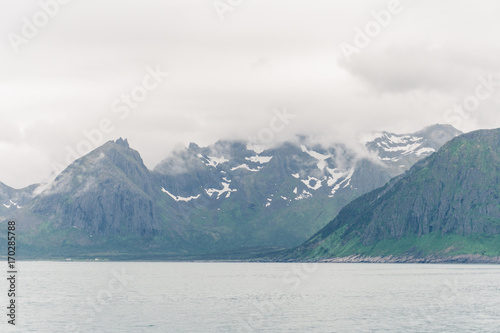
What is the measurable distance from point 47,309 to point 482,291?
124 meters

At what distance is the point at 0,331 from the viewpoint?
118 m

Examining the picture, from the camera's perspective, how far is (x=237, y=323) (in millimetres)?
125750

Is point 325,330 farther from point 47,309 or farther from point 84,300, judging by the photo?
point 84,300

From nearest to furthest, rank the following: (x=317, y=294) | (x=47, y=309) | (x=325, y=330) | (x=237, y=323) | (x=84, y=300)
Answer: (x=325, y=330), (x=237, y=323), (x=47, y=309), (x=84, y=300), (x=317, y=294)

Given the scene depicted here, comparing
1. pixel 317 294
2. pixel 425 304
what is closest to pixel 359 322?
pixel 425 304

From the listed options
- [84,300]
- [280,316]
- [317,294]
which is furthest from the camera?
[317,294]

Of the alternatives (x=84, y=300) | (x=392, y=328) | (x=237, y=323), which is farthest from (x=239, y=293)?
(x=392, y=328)

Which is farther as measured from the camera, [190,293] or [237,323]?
[190,293]

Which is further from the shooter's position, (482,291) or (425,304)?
(482,291)

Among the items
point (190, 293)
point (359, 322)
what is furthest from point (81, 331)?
point (190, 293)

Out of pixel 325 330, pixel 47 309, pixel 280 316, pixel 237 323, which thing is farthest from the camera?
pixel 47 309

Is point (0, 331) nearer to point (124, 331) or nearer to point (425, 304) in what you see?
point (124, 331)

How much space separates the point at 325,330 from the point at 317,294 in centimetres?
7475

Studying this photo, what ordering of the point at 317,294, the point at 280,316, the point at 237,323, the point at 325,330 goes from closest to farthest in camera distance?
1. the point at 325,330
2. the point at 237,323
3. the point at 280,316
4. the point at 317,294
